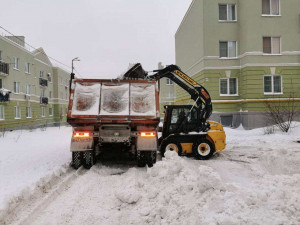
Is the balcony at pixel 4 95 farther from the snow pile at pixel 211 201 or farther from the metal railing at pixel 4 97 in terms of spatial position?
the snow pile at pixel 211 201

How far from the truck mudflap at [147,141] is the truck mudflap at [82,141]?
1.33m

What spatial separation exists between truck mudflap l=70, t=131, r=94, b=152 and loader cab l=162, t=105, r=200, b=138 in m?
3.05

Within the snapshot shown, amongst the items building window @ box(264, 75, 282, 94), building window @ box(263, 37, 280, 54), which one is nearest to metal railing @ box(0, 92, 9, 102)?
building window @ box(264, 75, 282, 94)

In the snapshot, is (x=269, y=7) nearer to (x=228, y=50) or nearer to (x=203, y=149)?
(x=228, y=50)

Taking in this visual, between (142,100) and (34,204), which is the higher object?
(142,100)

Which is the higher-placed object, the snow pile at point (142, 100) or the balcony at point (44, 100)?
the balcony at point (44, 100)

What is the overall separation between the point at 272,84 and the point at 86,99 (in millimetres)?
15543

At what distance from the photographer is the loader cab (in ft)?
28.3

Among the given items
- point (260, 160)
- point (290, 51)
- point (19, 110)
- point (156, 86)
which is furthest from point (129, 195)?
point (19, 110)

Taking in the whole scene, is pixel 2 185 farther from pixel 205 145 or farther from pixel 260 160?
pixel 260 160

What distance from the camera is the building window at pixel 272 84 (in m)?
17.9

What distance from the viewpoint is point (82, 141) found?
6672mm

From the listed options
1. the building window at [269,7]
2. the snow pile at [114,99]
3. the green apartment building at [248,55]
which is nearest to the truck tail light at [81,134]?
the snow pile at [114,99]

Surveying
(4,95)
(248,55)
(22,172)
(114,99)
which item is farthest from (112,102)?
(4,95)
